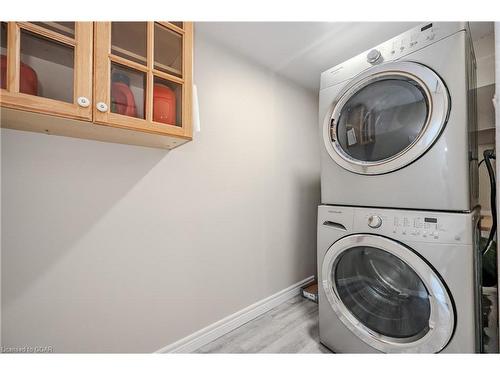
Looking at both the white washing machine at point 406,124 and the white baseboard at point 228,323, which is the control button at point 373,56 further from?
the white baseboard at point 228,323

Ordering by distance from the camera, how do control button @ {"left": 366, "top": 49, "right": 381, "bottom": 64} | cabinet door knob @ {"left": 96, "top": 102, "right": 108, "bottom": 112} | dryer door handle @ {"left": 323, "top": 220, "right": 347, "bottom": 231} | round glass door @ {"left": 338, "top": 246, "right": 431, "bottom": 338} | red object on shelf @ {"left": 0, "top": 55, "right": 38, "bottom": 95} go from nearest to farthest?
red object on shelf @ {"left": 0, "top": 55, "right": 38, "bottom": 95} < cabinet door knob @ {"left": 96, "top": 102, "right": 108, "bottom": 112} < round glass door @ {"left": 338, "top": 246, "right": 431, "bottom": 338} < control button @ {"left": 366, "top": 49, "right": 381, "bottom": 64} < dryer door handle @ {"left": 323, "top": 220, "right": 347, "bottom": 231}

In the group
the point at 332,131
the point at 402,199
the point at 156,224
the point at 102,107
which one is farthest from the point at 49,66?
the point at 402,199

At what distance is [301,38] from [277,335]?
205 centimetres

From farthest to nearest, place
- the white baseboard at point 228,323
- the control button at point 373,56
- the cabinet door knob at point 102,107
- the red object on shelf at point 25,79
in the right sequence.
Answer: the white baseboard at point 228,323
the control button at point 373,56
the cabinet door knob at point 102,107
the red object on shelf at point 25,79

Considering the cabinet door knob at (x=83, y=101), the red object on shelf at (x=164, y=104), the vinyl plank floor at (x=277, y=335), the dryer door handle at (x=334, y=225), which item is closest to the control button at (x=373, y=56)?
the dryer door handle at (x=334, y=225)

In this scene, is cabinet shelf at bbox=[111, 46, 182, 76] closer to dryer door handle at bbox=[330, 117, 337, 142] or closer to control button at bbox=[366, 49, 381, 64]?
dryer door handle at bbox=[330, 117, 337, 142]

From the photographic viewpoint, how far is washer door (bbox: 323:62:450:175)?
3.01 feet

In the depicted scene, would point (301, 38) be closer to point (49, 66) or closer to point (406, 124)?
point (406, 124)

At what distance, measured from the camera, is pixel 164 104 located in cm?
91

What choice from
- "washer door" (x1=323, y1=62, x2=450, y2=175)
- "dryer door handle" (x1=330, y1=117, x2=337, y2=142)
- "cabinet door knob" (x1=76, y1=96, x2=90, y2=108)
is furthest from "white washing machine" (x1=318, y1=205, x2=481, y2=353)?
"cabinet door knob" (x1=76, y1=96, x2=90, y2=108)

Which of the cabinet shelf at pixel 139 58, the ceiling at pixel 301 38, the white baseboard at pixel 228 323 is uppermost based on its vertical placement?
the ceiling at pixel 301 38

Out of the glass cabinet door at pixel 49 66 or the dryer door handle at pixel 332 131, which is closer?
the glass cabinet door at pixel 49 66

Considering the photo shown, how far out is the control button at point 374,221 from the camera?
1023 millimetres
